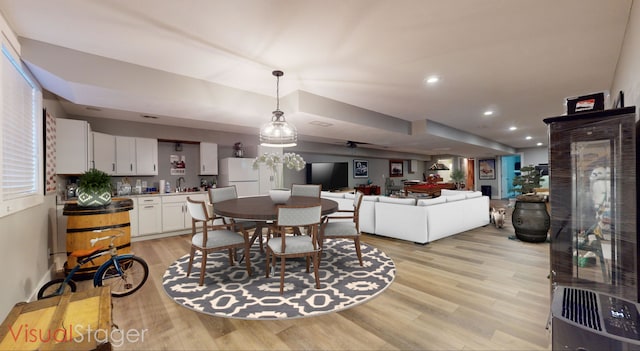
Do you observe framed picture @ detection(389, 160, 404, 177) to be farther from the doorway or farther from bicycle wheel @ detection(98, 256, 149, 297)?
bicycle wheel @ detection(98, 256, 149, 297)

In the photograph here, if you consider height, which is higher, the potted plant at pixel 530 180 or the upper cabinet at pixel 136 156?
the upper cabinet at pixel 136 156

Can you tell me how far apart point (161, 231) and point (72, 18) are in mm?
3821

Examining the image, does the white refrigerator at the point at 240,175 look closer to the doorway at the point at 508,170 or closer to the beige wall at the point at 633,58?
the beige wall at the point at 633,58

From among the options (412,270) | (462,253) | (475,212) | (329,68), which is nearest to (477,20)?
(329,68)

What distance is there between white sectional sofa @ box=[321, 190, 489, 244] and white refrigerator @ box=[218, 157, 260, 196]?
2128 millimetres

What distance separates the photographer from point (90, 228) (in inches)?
113

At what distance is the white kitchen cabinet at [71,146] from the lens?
375 centimetres

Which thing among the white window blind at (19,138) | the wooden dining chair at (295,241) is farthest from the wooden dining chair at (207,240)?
the white window blind at (19,138)

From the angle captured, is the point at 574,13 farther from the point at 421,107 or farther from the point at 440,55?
the point at 421,107

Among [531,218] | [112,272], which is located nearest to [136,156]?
[112,272]

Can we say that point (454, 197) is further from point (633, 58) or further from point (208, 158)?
point (208, 158)

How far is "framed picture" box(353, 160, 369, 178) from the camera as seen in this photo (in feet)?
33.9

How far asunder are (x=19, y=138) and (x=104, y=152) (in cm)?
260

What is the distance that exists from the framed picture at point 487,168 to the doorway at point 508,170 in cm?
40
